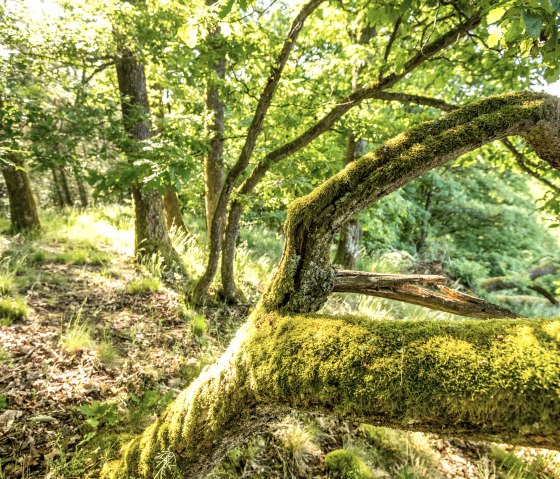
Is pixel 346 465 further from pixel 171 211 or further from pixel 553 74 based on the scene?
pixel 171 211

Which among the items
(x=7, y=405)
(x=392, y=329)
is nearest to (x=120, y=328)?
(x=7, y=405)

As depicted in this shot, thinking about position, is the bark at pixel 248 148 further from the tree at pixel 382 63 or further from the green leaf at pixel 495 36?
the green leaf at pixel 495 36

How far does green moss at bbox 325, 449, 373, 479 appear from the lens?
256 cm

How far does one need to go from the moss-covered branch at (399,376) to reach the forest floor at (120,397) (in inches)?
55.8

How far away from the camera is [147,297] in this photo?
4977 mm

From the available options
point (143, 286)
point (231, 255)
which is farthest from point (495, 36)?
point (143, 286)

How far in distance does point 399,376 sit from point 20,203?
8.24 m

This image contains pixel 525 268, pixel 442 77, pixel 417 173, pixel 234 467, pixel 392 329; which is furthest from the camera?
pixel 525 268

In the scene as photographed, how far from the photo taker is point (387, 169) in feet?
4.77

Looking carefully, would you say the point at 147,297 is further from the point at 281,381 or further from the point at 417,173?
the point at 417,173

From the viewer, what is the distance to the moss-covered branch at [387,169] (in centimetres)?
142

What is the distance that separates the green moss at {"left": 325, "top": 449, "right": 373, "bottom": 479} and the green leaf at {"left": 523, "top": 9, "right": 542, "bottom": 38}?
3237 millimetres

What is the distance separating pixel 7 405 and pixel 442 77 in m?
5.91

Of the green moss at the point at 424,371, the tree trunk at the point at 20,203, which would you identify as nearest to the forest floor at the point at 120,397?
the green moss at the point at 424,371
